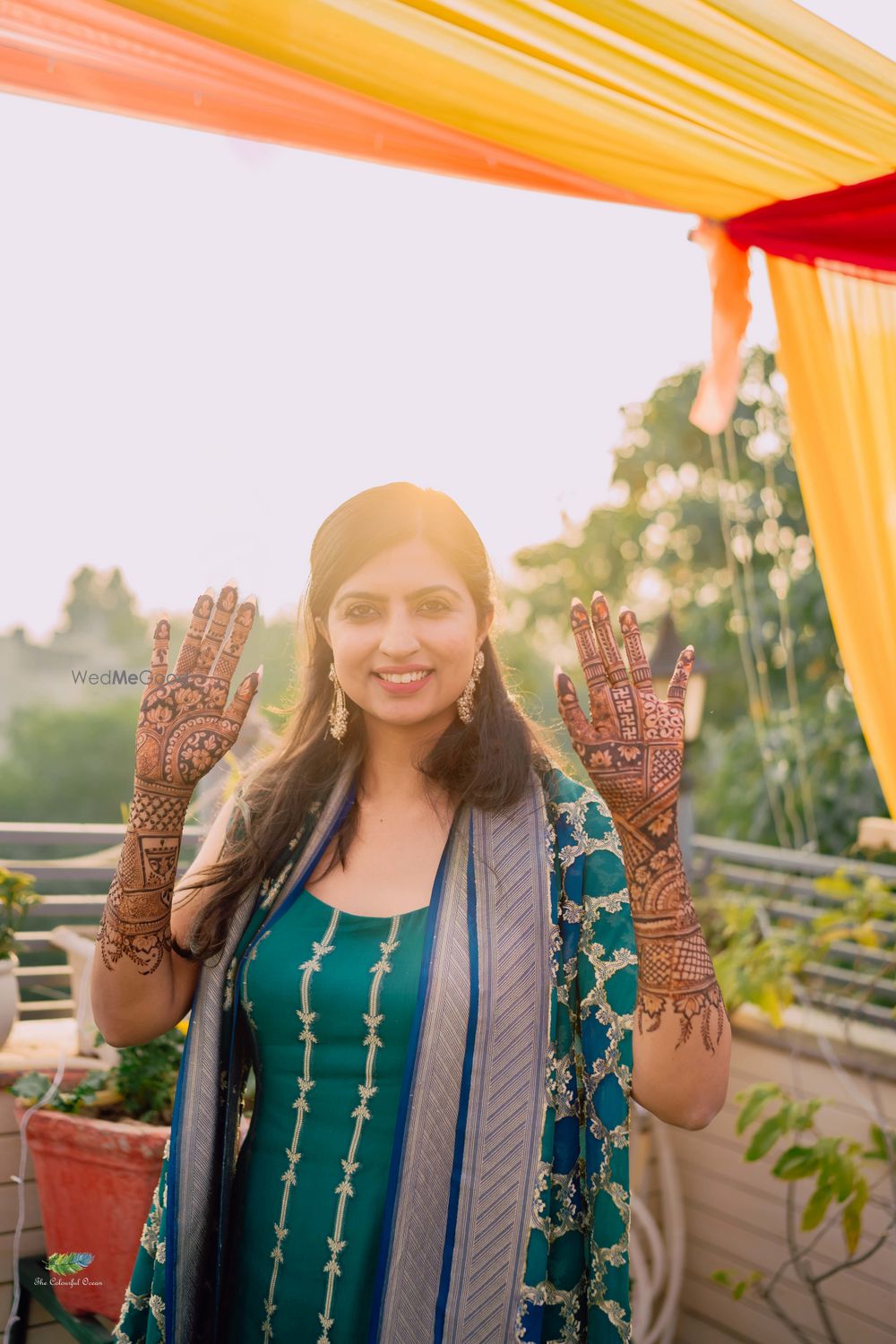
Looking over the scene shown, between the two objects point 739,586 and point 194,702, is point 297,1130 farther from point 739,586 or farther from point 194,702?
point 739,586

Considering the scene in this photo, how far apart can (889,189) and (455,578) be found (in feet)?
3.17

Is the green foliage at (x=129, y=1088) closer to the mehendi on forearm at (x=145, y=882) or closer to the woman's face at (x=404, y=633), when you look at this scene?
the mehendi on forearm at (x=145, y=882)

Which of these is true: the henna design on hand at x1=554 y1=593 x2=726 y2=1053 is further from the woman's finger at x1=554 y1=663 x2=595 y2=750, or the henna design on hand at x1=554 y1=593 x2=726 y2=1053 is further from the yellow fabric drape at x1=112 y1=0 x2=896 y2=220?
the yellow fabric drape at x1=112 y1=0 x2=896 y2=220

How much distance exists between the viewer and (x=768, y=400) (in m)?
6.21

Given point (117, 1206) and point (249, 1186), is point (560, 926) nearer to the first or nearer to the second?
point (249, 1186)

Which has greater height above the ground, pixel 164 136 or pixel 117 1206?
pixel 164 136

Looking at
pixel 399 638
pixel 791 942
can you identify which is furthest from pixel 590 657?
pixel 791 942

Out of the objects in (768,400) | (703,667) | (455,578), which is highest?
(768,400)

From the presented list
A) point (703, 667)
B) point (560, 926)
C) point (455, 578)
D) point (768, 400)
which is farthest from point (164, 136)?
point (768, 400)

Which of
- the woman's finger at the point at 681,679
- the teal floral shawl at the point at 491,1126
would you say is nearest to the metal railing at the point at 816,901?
the teal floral shawl at the point at 491,1126

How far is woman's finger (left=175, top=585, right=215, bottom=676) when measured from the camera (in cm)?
116

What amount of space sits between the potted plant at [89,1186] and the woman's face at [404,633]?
2.85 feet

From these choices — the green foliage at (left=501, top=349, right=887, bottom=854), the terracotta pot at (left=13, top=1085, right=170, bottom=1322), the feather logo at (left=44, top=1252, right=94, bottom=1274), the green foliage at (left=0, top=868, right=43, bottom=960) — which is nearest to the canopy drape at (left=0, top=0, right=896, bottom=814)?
the green foliage at (left=0, top=868, right=43, bottom=960)

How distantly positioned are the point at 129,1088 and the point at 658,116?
177 centimetres
